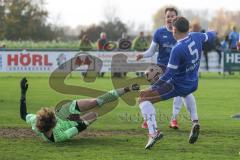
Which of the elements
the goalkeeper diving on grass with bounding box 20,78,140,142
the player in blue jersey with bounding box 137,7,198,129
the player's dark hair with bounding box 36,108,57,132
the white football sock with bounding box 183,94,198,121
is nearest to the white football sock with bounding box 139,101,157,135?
the goalkeeper diving on grass with bounding box 20,78,140,142

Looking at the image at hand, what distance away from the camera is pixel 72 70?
2916 centimetres

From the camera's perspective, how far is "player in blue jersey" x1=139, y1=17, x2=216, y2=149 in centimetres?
994

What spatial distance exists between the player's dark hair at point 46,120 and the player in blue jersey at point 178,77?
58.9 inches

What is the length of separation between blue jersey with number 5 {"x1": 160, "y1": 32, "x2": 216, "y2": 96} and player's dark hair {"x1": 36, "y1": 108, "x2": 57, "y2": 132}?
6.11 feet

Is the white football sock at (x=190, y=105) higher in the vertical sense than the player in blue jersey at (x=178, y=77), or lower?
lower

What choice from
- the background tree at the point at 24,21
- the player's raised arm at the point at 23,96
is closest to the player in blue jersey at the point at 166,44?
the player's raised arm at the point at 23,96

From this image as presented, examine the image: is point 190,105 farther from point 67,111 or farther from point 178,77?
point 67,111

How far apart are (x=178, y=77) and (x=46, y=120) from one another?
2.25 m

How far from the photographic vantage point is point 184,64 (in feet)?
32.9

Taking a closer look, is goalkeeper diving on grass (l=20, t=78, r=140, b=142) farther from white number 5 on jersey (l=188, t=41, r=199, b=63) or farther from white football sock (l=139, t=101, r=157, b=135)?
white number 5 on jersey (l=188, t=41, r=199, b=63)

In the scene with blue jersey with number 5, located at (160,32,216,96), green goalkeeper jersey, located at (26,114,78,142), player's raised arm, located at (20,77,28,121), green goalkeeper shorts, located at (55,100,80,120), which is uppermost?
blue jersey with number 5, located at (160,32,216,96)

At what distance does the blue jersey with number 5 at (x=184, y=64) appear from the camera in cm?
992

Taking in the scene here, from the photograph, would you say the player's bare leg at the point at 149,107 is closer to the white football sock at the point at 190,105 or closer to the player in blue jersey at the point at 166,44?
the white football sock at the point at 190,105

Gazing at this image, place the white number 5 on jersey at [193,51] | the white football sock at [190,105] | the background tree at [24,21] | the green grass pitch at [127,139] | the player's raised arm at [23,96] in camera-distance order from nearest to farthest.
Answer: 1. the green grass pitch at [127,139]
2. the white number 5 on jersey at [193,51]
3. the player's raised arm at [23,96]
4. the white football sock at [190,105]
5. the background tree at [24,21]
